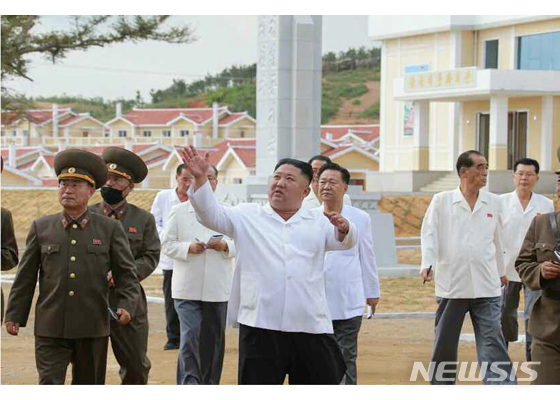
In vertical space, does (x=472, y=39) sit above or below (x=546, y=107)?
above

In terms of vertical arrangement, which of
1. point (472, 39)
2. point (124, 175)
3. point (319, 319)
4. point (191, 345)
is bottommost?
point (191, 345)

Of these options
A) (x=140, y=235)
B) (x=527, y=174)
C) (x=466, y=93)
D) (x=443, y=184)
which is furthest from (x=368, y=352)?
(x=443, y=184)

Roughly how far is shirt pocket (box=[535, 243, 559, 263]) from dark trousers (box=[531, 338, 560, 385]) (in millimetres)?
488

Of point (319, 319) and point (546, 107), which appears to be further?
point (546, 107)

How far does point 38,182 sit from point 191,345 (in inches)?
1690

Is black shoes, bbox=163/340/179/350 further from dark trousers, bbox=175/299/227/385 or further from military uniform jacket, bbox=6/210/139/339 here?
military uniform jacket, bbox=6/210/139/339

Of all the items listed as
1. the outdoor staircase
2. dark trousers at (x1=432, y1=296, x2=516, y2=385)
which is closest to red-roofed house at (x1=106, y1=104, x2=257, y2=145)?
the outdoor staircase

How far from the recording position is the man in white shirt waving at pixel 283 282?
6246mm

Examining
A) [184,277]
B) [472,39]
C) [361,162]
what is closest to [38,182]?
[361,162]

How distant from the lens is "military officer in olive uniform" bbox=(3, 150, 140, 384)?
6.59m

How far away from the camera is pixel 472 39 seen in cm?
4222

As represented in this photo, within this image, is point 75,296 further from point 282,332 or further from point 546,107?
point 546,107

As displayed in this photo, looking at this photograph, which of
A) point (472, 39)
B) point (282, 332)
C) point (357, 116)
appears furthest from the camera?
point (357, 116)

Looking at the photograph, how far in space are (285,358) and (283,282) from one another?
0.41 meters
